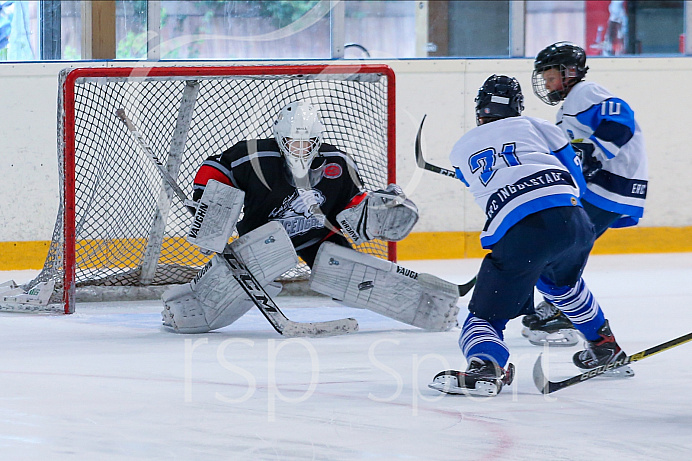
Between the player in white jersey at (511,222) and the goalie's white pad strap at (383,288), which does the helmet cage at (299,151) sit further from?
the player in white jersey at (511,222)

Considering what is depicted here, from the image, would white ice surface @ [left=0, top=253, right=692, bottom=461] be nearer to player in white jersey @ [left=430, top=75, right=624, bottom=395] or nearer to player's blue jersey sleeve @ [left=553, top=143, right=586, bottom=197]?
player in white jersey @ [left=430, top=75, right=624, bottom=395]

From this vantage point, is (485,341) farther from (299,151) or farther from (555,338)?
(299,151)

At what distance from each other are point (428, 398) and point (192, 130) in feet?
9.20

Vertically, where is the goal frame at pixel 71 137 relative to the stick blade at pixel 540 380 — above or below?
above

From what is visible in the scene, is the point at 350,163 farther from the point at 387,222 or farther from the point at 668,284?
the point at 668,284

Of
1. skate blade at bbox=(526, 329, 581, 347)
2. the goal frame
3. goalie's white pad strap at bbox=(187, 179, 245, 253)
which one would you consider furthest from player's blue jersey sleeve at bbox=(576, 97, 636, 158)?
the goal frame

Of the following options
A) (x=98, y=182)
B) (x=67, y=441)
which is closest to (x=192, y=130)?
(x=98, y=182)

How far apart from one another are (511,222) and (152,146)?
2.53 metres

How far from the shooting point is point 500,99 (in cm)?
266

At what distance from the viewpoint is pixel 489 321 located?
255 cm

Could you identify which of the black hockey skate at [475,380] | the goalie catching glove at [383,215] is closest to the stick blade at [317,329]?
the goalie catching glove at [383,215]

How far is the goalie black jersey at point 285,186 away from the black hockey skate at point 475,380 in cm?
110

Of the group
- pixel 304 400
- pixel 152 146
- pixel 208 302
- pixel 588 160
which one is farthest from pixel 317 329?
pixel 152 146

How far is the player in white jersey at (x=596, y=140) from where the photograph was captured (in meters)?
3.30
